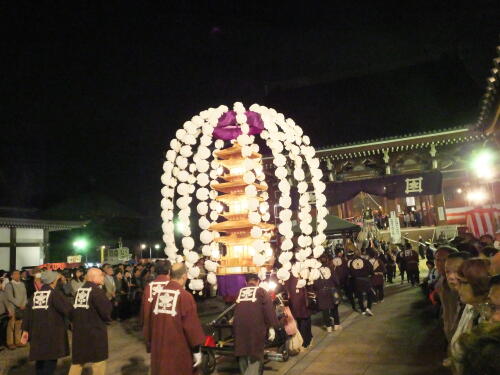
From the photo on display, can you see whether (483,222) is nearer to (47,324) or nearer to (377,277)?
(377,277)

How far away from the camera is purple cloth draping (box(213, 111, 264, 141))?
27.6 feet

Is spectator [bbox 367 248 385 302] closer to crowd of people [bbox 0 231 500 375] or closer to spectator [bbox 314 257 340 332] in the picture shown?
spectator [bbox 314 257 340 332]

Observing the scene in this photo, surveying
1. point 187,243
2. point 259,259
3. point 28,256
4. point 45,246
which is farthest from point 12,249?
point 259,259

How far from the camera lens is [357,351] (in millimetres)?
7660

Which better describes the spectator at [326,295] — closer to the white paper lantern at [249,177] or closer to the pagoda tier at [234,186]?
the pagoda tier at [234,186]

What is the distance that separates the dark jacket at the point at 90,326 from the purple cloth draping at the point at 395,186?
1204 cm

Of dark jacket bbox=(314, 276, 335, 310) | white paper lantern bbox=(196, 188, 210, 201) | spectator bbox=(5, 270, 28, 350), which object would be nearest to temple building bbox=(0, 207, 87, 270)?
spectator bbox=(5, 270, 28, 350)

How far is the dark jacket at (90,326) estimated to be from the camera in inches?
228

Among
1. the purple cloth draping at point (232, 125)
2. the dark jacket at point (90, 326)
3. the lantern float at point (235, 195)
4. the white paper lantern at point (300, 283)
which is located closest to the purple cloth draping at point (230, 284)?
the lantern float at point (235, 195)

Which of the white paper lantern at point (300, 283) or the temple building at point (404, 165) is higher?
the temple building at point (404, 165)

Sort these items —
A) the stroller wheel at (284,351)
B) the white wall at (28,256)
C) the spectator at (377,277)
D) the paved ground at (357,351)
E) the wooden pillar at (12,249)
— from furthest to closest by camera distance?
the white wall at (28,256), the wooden pillar at (12,249), the spectator at (377,277), the stroller wheel at (284,351), the paved ground at (357,351)

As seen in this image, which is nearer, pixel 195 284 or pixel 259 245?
pixel 259 245

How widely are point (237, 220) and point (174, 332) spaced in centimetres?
397

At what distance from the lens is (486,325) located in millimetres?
1893
